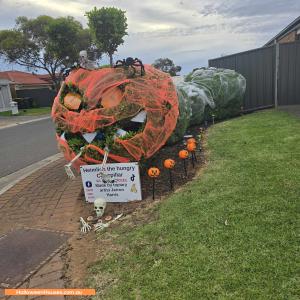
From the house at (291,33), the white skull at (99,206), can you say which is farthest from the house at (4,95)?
the white skull at (99,206)

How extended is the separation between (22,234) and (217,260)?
2.26 meters

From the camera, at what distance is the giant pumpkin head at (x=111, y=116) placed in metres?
4.44

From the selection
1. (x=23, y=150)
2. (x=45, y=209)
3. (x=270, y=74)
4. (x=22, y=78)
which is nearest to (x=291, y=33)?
(x=270, y=74)

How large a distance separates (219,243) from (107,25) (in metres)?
20.4

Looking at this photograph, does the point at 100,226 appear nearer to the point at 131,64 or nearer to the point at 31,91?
the point at 131,64

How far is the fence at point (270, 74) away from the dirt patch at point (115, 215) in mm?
5347

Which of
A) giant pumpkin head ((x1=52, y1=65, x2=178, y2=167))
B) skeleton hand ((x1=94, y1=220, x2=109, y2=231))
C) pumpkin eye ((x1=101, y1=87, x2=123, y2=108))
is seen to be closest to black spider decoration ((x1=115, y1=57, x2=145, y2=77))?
giant pumpkin head ((x1=52, y1=65, x2=178, y2=167))

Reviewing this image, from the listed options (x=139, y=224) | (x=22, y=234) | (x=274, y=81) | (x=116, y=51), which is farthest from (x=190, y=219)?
(x=116, y=51)

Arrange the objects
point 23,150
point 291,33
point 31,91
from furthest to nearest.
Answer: point 31,91 → point 291,33 → point 23,150

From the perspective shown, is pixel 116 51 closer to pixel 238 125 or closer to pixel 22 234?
pixel 238 125

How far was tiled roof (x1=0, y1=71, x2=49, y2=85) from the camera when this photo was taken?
37.6m

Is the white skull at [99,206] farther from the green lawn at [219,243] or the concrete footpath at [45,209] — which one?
the green lawn at [219,243]

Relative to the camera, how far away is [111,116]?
4.40 metres

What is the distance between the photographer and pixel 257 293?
2371 mm
